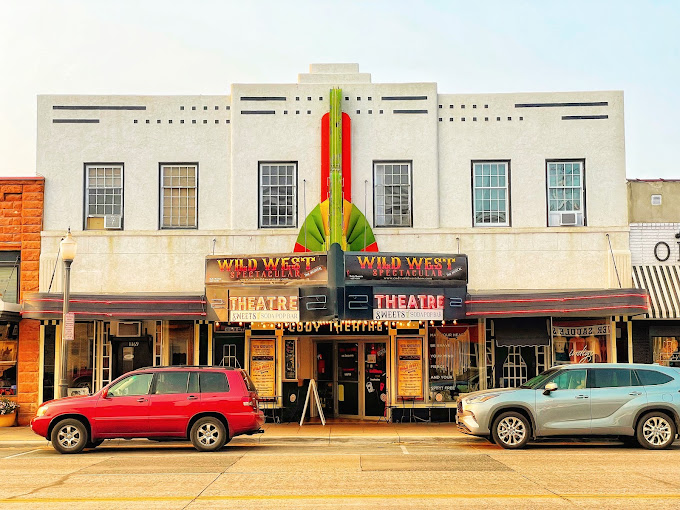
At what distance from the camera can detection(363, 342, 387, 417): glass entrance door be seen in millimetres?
22750

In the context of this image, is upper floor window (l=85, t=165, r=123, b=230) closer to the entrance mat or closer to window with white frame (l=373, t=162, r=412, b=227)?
window with white frame (l=373, t=162, r=412, b=227)

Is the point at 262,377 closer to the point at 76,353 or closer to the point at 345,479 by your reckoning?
the point at 76,353

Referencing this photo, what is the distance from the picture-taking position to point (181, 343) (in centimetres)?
2262

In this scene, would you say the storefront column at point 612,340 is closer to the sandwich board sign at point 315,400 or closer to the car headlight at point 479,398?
the car headlight at point 479,398

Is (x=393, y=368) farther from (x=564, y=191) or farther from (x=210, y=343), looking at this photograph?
(x=564, y=191)

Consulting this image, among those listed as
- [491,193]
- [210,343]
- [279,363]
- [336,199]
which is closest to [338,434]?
[279,363]

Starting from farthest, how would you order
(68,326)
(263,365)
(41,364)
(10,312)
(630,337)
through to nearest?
(263,365)
(41,364)
(630,337)
(10,312)
(68,326)

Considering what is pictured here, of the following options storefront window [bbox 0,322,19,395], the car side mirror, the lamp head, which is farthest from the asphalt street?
storefront window [bbox 0,322,19,395]

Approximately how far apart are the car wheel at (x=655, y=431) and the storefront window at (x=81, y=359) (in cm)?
1367

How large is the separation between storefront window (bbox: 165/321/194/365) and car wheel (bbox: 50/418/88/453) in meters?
6.00

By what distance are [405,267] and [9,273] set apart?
1051 cm

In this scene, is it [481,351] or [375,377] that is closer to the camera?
[481,351]

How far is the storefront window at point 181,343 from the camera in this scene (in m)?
22.6

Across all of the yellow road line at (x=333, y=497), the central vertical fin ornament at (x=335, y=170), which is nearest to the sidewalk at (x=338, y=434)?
the central vertical fin ornament at (x=335, y=170)
